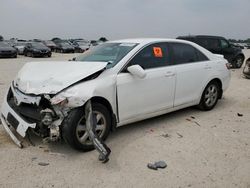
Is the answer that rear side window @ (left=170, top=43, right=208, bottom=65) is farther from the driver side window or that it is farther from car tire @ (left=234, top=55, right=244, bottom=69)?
car tire @ (left=234, top=55, right=244, bottom=69)

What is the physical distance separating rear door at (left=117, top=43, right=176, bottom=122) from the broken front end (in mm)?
1021

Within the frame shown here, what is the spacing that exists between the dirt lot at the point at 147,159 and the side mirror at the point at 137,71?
3.39 ft

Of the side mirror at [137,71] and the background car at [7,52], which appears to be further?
the background car at [7,52]

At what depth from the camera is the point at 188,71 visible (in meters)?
5.56

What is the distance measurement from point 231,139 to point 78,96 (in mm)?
2613

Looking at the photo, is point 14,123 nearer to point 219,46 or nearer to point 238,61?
point 219,46

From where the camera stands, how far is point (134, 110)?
464cm

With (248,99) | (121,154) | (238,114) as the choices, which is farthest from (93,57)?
(248,99)

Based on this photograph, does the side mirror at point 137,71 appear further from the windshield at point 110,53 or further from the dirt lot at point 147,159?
the dirt lot at point 147,159

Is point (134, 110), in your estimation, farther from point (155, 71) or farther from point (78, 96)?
point (78, 96)

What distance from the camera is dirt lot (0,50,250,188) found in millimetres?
3387

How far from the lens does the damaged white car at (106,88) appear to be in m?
3.86

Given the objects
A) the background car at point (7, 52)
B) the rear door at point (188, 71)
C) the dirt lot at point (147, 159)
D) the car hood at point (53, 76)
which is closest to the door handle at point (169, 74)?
the rear door at point (188, 71)

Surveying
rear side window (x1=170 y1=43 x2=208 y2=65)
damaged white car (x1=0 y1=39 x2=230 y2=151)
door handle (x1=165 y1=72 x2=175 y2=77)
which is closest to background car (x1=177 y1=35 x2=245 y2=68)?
rear side window (x1=170 y1=43 x2=208 y2=65)
